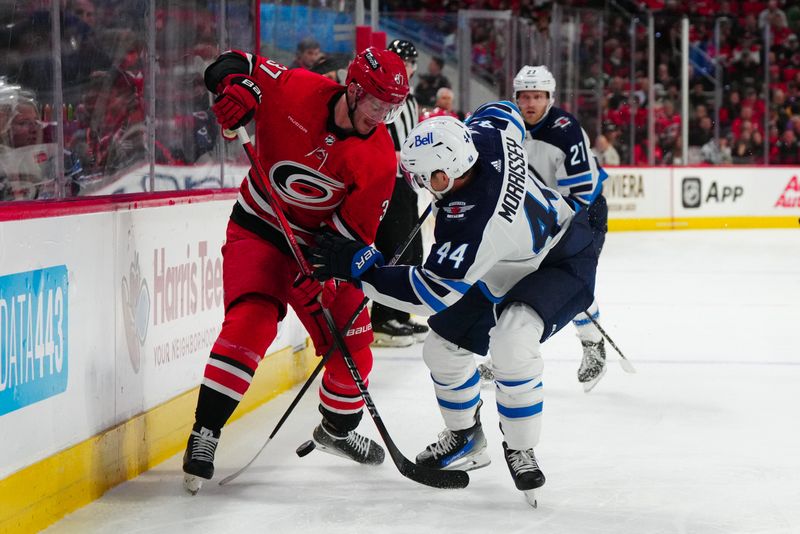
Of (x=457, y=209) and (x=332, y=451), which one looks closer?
(x=457, y=209)

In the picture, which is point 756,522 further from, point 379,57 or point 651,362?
point 651,362

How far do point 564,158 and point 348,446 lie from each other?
5.28ft

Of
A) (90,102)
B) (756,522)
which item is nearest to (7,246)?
(90,102)

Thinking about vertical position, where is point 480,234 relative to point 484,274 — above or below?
above

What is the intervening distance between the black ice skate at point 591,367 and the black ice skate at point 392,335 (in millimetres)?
1209

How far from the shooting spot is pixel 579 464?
335 centimetres

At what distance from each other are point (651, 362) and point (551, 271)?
2.17 m

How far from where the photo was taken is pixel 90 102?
3.23 metres

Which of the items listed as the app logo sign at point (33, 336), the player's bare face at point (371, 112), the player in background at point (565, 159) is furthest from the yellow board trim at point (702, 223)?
the app logo sign at point (33, 336)

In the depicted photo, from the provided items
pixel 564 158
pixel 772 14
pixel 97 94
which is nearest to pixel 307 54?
pixel 564 158

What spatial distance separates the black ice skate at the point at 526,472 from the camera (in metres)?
2.89

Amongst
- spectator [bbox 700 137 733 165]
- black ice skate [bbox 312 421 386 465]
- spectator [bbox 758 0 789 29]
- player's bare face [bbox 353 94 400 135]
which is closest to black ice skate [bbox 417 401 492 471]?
black ice skate [bbox 312 421 386 465]

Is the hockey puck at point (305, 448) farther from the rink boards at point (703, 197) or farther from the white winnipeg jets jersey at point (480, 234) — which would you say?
the rink boards at point (703, 197)

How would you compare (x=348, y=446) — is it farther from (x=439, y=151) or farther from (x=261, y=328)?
(x=439, y=151)
